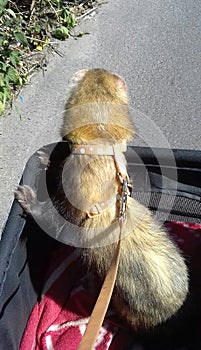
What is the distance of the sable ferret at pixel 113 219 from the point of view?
221 cm

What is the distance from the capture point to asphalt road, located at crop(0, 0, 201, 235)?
359 cm

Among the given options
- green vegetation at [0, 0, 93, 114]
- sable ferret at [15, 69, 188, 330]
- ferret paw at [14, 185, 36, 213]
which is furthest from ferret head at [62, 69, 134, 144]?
green vegetation at [0, 0, 93, 114]

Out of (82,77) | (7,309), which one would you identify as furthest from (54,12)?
(7,309)

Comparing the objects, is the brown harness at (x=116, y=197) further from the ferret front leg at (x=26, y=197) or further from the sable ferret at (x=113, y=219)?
the ferret front leg at (x=26, y=197)

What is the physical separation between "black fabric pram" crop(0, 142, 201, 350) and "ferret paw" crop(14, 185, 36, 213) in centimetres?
3

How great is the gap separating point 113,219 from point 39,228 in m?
0.40

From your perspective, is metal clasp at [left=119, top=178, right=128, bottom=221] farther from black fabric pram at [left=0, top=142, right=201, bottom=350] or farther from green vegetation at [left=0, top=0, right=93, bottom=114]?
green vegetation at [left=0, top=0, right=93, bottom=114]

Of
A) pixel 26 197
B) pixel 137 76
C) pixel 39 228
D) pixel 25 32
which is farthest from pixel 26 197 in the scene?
pixel 25 32

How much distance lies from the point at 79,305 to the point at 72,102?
0.82m

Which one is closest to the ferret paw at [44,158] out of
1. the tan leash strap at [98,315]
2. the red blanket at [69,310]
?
the red blanket at [69,310]

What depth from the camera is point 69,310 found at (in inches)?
96.0

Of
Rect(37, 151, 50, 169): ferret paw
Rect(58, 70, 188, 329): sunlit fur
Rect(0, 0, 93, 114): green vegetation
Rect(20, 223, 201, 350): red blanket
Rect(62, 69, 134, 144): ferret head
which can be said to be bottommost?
Rect(20, 223, 201, 350): red blanket

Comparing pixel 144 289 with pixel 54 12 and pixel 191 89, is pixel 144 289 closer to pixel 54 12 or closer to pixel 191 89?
pixel 191 89

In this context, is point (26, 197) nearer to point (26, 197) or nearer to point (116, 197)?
point (26, 197)
